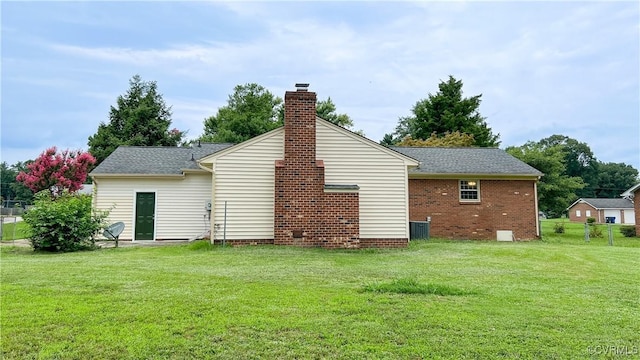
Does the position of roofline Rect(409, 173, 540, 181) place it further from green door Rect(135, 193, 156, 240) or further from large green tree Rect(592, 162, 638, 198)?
large green tree Rect(592, 162, 638, 198)

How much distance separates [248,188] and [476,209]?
399 inches

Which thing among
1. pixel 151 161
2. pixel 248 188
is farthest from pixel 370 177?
pixel 151 161

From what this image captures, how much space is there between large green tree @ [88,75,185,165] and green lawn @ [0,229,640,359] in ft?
90.2

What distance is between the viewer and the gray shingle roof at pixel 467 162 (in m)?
15.9

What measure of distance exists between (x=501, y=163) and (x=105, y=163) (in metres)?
16.6

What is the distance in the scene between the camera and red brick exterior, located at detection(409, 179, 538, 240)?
1579 cm

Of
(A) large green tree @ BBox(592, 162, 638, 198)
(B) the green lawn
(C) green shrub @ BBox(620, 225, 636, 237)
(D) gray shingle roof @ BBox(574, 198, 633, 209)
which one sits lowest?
(C) green shrub @ BBox(620, 225, 636, 237)

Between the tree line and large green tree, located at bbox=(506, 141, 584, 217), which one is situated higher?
the tree line

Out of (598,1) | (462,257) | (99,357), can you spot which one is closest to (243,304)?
(99,357)

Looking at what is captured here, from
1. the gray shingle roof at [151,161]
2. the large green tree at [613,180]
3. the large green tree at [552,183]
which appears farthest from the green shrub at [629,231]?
the large green tree at [613,180]

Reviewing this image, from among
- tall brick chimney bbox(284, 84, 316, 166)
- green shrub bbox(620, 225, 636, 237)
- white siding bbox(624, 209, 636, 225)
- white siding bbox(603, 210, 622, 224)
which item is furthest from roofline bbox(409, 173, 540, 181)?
white siding bbox(624, 209, 636, 225)

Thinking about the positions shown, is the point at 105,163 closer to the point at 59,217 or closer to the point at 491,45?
the point at 59,217

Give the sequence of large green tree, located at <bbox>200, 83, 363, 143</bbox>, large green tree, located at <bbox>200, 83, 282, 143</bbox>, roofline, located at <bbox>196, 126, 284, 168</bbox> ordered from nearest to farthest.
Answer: roofline, located at <bbox>196, 126, 284, 168</bbox> → large green tree, located at <bbox>200, 83, 282, 143</bbox> → large green tree, located at <bbox>200, 83, 363, 143</bbox>

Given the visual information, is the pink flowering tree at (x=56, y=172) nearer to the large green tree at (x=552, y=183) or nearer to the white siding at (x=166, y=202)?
the white siding at (x=166, y=202)
